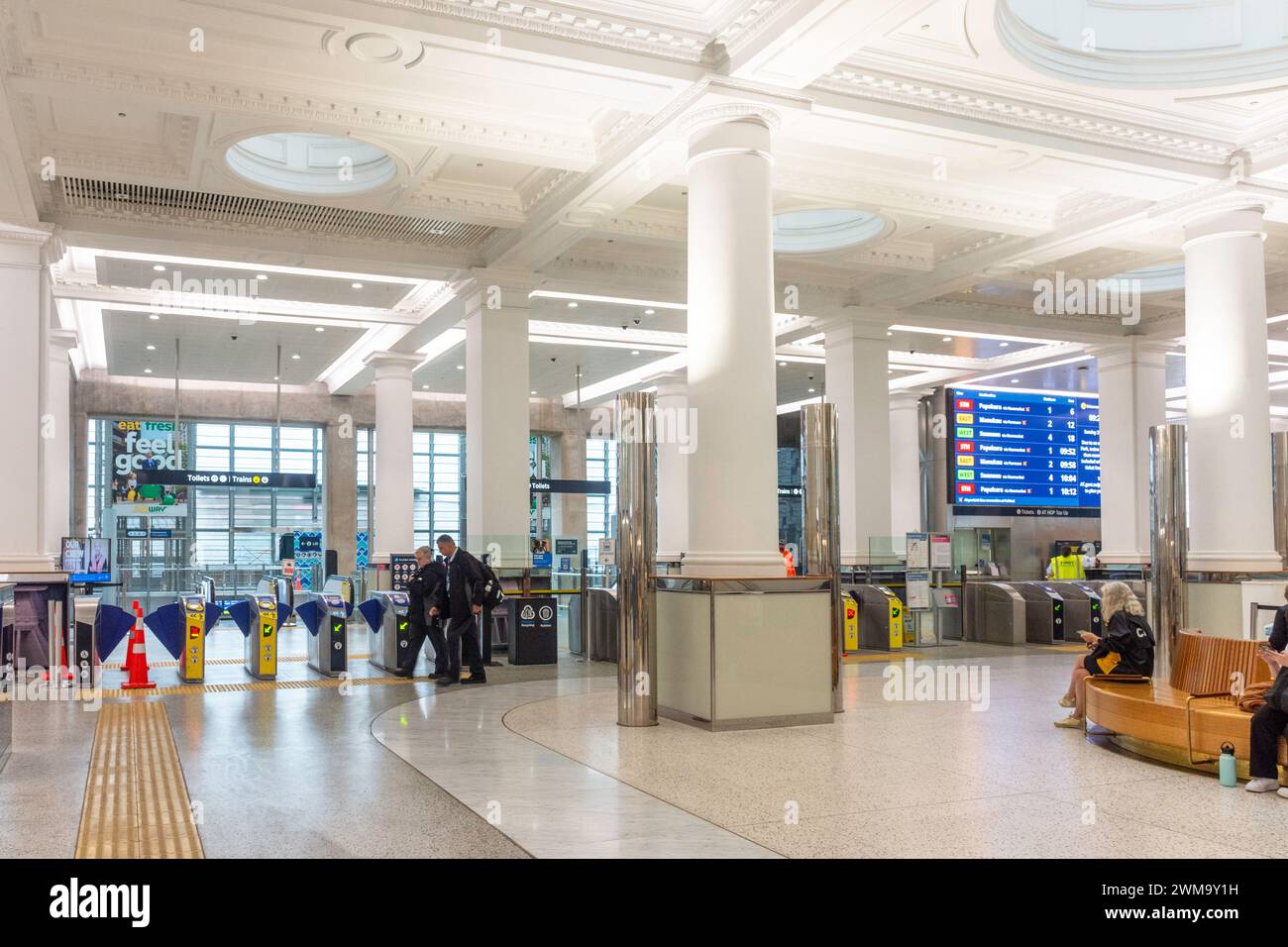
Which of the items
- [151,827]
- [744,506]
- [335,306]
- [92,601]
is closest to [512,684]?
[744,506]

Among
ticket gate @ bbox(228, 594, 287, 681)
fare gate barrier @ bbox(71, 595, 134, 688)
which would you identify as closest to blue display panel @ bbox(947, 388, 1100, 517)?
ticket gate @ bbox(228, 594, 287, 681)

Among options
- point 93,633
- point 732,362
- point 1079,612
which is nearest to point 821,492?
point 732,362

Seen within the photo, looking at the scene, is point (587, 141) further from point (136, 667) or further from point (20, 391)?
point (136, 667)

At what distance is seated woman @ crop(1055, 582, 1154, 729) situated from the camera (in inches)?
307

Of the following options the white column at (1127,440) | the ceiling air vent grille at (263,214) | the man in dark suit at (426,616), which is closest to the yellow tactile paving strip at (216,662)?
the man in dark suit at (426,616)

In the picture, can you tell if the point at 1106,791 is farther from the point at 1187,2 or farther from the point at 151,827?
the point at 1187,2

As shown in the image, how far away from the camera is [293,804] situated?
5656mm

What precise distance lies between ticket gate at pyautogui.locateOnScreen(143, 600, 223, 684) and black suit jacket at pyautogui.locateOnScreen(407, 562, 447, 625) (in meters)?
Answer: 2.16

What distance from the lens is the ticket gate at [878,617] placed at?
15430 millimetres

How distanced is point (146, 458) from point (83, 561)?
30.7 ft

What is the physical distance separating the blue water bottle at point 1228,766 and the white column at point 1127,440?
1248 centimetres

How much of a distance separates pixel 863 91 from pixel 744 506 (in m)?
3.66

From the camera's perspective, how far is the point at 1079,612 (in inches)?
671

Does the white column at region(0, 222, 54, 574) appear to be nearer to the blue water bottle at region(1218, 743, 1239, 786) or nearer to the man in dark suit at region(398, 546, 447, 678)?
the man in dark suit at region(398, 546, 447, 678)
